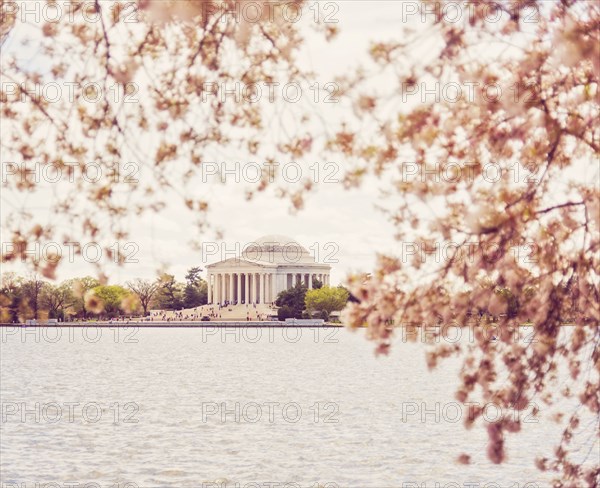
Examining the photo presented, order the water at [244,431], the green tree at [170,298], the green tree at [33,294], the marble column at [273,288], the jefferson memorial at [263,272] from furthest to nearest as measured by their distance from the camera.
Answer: the jefferson memorial at [263,272] → the marble column at [273,288] → the green tree at [170,298] → the water at [244,431] → the green tree at [33,294]

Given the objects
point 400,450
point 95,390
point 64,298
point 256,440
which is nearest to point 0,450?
point 256,440

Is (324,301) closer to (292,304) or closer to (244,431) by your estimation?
(292,304)

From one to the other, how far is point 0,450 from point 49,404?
15.7m

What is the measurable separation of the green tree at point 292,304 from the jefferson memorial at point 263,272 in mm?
22541

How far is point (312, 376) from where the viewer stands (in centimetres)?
6694

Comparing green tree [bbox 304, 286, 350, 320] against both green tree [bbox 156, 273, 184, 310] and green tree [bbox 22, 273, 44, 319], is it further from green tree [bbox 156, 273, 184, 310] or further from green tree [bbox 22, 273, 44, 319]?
green tree [bbox 22, 273, 44, 319]

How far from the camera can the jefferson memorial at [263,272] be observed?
561ft

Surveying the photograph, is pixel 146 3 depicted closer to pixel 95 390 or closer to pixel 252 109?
pixel 252 109

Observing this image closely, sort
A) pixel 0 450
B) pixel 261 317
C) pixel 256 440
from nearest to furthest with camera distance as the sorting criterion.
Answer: pixel 0 450, pixel 256 440, pixel 261 317

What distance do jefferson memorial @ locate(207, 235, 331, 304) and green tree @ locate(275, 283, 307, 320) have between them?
74.0 feet

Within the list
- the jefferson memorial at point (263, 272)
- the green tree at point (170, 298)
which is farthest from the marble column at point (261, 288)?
the green tree at point (170, 298)

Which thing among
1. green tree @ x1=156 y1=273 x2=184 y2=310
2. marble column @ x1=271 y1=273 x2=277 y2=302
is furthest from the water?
marble column @ x1=271 y1=273 x2=277 y2=302

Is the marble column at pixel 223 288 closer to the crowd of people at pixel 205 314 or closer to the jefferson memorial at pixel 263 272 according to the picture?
the jefferson memorial at pixel 263 272

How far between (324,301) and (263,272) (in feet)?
106
